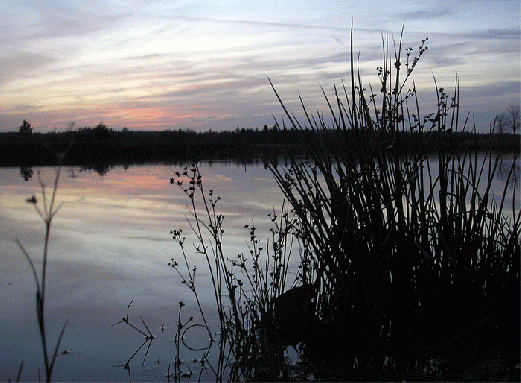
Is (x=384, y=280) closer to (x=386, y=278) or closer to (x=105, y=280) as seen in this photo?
(x=386, y=278)

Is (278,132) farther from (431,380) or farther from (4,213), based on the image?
(4,213)

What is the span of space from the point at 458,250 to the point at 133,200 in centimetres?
771

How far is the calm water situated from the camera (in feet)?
10.1

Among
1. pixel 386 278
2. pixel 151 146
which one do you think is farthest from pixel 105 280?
pixel 151 146

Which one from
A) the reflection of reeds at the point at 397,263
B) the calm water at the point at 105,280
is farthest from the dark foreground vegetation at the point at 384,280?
the calm water at the point at 105,280

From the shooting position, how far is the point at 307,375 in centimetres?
260

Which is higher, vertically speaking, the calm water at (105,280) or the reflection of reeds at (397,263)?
the reflection of reeds at (397,263)

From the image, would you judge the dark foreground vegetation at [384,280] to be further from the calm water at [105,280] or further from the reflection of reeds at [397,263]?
the calm water at [105,280]

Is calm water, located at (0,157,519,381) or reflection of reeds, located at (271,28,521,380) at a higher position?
reflection of reeds, located at (271,28,521,380)

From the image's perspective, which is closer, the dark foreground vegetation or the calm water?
the dark foreground vegetation

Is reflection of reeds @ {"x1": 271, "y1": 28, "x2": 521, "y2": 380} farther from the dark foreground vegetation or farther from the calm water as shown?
the calm water

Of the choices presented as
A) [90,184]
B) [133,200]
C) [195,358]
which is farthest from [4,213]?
[195,358]

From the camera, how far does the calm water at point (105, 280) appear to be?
3.07 m

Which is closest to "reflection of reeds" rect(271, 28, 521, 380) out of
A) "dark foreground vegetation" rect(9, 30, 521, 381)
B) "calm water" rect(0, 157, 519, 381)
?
"dark foreground vegetation" rect(9, 30, 521, 381)
